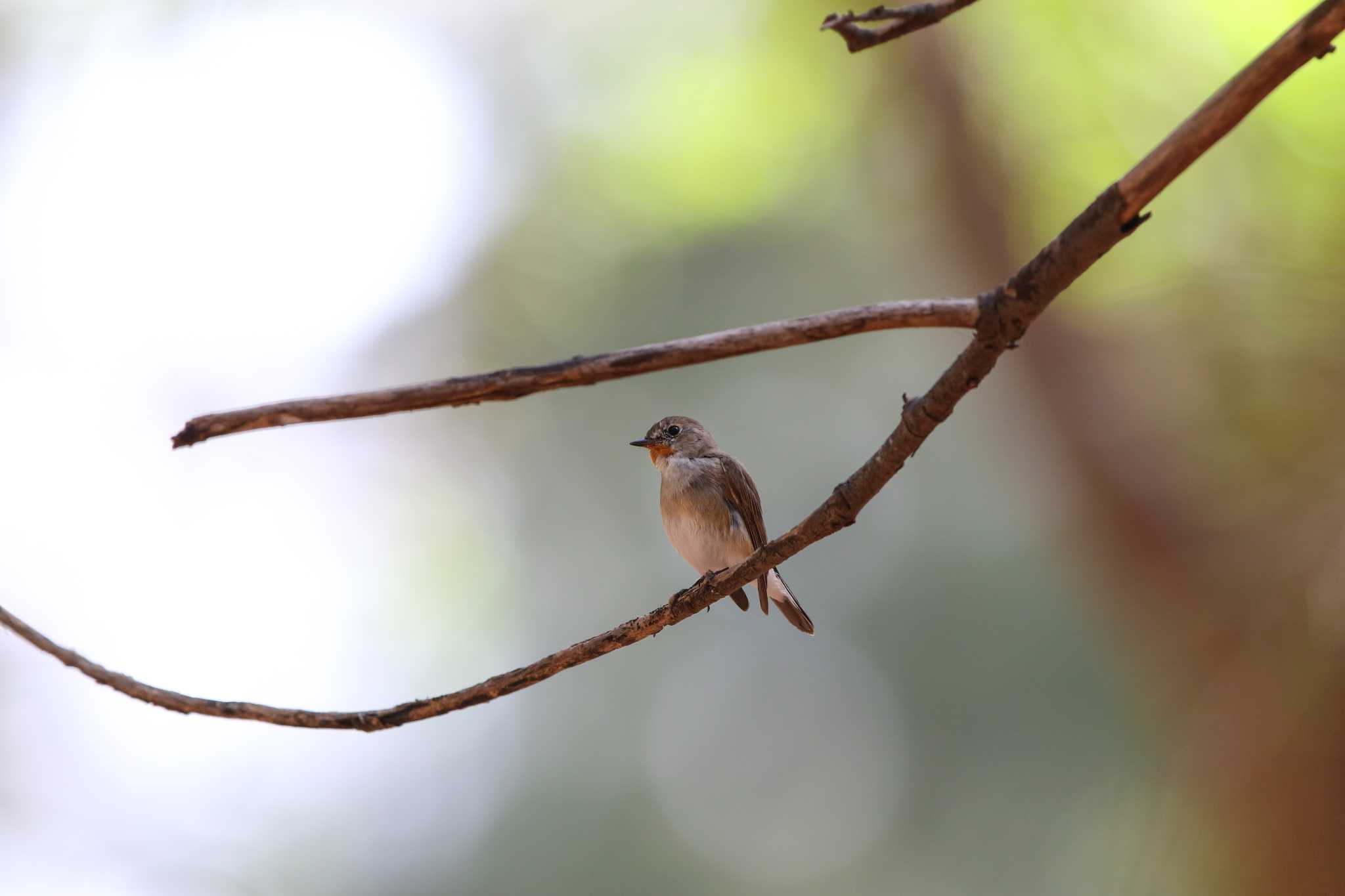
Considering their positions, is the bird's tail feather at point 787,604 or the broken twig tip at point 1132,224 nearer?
the broken twig tip at point 1132,224

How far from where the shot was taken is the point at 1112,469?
3.88 m

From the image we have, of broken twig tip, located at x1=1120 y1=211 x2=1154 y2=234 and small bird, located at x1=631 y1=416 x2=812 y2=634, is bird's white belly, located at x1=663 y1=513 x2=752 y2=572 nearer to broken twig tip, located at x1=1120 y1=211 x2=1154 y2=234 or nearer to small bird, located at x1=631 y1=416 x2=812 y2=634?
small bird, located at x1=631 y1=416 x2=812 y2=634

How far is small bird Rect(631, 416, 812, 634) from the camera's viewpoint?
369 cm

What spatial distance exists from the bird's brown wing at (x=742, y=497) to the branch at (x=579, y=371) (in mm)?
2419

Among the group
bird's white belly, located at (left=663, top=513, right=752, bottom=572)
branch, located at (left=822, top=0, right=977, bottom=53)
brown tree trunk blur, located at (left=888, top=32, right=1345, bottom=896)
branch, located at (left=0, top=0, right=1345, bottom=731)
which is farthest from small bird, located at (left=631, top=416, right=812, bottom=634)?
branch, located at (left=822, top=0, right=977, bottom=53)

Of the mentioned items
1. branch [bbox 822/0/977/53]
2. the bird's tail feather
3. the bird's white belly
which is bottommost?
branch [bbox 822/0/977/53]

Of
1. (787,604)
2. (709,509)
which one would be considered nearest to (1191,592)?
(787,604)

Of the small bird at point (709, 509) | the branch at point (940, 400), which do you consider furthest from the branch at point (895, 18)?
the small bird at point (709, 509)

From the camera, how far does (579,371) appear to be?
1.30 meters

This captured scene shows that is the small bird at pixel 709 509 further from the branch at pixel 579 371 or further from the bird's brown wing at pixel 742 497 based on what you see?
the branch at pixel 579 371

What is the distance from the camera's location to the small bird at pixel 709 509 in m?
3.69

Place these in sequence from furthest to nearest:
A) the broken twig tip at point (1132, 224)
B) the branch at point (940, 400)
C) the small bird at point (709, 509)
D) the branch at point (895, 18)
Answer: the small bird at point (709, 509) < the branch at point (895, 18) < the broken twig tip at point (1132, 224) < the branch at point (940, 400)

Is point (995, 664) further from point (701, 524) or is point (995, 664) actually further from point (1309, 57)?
point (1309, 57)

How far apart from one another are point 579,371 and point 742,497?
2484 millimetres
